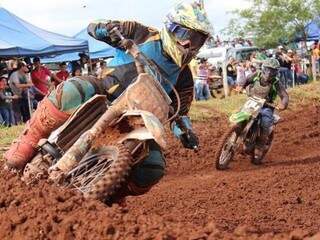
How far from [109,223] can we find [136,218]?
201 mm

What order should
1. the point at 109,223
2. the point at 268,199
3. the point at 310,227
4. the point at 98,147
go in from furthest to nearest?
the point at 268,199 < the point at 310,227 < the point at 98,147 < the point at 109,223

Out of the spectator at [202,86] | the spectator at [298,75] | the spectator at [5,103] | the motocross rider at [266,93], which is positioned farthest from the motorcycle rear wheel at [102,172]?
the spectator at [298,75]

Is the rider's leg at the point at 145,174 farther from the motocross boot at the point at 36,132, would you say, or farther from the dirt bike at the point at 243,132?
the dirt bike at the point at 243,132

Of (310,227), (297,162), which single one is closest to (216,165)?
(297,162)

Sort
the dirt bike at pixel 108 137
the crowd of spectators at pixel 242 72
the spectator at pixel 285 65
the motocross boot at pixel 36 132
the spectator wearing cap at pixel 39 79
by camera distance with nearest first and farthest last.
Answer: the dirt bike at pixel 108 137 < the motocross boot at pixel 36 132 < the spectator wearing cap at pixel 39 79 < the crowd of spectators at pixel 242 72 < the spectator at pixel 285 65

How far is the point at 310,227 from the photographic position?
19.6 feet

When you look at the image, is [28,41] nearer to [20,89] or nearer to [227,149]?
[20,89]

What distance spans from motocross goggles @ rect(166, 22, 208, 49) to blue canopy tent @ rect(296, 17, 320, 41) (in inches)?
1061

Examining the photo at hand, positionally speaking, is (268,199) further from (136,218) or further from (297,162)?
(136,218)

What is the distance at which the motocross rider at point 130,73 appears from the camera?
191 inches

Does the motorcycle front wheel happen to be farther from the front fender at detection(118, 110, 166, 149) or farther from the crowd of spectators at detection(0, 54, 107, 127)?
the front fender at detection(118, 110, 166, 149)

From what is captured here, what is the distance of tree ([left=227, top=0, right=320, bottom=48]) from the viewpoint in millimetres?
31484

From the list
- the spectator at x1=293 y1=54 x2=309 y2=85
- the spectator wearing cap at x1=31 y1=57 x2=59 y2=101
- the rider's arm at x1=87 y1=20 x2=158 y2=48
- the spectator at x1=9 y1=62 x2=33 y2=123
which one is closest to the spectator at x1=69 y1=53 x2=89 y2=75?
the spectator wearing cap at x1=31 y1=57 x2=59 y2=101

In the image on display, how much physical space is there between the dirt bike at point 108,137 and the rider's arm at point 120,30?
0.23 meters
